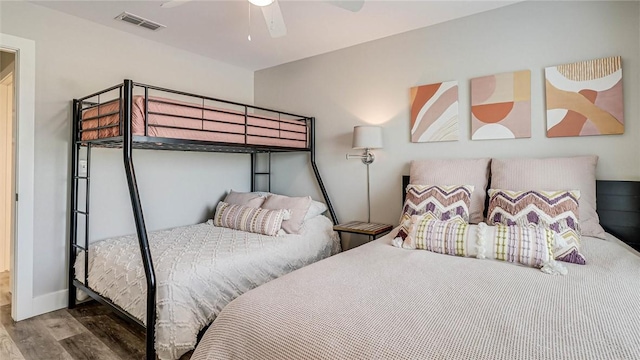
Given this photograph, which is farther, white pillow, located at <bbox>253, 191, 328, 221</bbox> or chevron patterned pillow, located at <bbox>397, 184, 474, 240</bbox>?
white pillow, located at <bbox>253, 191, 328, 221</bbox>

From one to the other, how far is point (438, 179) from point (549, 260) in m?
1.02

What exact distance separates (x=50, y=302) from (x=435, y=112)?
11.5 ft

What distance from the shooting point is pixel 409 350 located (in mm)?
938

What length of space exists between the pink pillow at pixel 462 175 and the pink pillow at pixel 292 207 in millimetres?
987

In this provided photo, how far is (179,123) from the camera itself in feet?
7.79

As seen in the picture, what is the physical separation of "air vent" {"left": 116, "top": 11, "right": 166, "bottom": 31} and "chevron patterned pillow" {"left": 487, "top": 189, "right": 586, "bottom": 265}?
3.06 meters

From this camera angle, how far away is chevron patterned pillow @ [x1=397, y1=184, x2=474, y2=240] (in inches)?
88.7

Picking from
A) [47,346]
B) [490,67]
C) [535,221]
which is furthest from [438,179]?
[47,346]

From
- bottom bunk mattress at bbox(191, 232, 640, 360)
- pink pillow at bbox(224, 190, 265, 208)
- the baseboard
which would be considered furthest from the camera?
pink pillow at bbox(224, 190, 265, 208)

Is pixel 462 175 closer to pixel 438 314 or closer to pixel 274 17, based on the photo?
pixel 438 314

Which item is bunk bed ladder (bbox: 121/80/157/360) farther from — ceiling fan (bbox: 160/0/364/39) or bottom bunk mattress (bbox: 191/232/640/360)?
bottom bunk mattress (bbox: 191/232/640/360)

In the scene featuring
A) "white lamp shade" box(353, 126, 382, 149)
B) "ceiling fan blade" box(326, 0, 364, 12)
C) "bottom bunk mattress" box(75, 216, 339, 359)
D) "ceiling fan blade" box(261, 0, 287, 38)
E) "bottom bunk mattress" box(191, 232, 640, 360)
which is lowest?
"bottom bunk mattress" box(75, 216, 339, 359)

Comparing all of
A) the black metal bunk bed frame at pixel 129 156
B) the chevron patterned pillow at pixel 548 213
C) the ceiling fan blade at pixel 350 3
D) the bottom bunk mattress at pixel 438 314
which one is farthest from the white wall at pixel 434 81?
the ceiling fan blade at pixel 350 3

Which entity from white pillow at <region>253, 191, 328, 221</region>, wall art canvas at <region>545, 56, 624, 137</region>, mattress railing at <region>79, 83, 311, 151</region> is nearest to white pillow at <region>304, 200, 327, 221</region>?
white pillow at <region>253, 191, 328, 221</region>
